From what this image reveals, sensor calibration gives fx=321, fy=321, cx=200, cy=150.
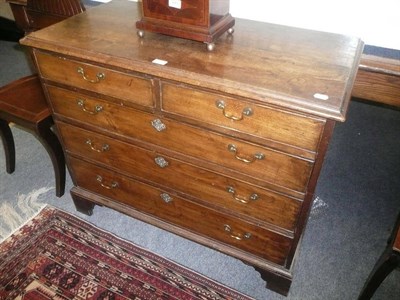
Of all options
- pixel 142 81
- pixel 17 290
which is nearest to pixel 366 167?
pixel 142 81

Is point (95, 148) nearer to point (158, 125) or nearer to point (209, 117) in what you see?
point (158, 125)

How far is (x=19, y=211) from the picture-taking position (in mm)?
1941

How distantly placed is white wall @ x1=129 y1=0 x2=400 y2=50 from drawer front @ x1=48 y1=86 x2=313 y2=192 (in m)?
0.78

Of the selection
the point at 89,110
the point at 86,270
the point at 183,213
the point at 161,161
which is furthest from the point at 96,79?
the point at 86,270

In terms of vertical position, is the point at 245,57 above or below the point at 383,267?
above

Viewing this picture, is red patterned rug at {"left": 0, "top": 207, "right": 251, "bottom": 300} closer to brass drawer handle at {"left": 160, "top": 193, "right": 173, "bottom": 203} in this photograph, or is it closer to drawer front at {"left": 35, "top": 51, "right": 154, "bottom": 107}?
brass drawer handle at {"left": 160, "top": 193, "right": 173, "bottom": 203}

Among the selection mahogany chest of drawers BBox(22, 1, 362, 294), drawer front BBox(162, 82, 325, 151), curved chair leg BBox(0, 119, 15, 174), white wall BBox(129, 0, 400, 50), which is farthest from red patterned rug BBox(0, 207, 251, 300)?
white wall BBox(129, 0, 400, 50)

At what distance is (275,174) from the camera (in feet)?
3.77

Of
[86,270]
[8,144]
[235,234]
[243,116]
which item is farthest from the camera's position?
[8,144]

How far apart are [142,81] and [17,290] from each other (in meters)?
1.22

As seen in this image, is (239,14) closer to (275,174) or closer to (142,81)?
(142,81)

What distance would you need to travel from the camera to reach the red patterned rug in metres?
1.55

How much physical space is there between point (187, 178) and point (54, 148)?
926mm

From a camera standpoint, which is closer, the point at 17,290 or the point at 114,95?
the point at 114,95
